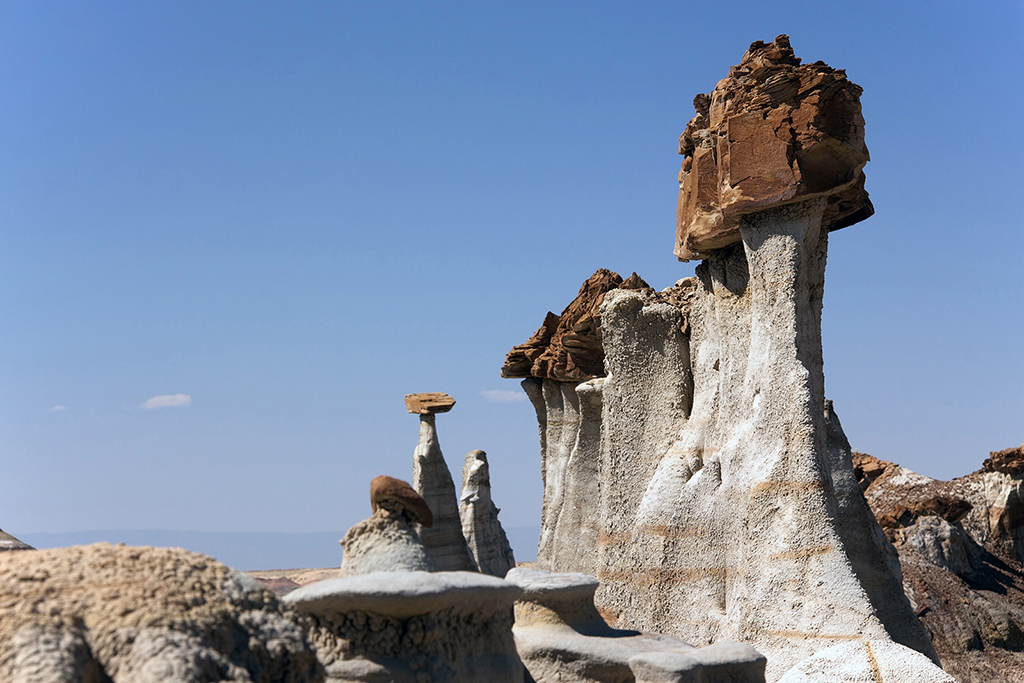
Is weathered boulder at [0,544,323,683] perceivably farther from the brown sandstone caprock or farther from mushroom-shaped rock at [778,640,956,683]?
the brown sandstone caprock

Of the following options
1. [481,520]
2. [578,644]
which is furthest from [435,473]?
[578,644]

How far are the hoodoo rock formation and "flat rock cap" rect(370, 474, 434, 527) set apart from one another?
16.3 feet

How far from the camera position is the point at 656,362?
1270 centimetres

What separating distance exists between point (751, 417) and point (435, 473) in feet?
29.5

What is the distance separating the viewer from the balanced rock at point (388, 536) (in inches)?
185

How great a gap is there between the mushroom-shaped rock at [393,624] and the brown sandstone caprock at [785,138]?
269 inches

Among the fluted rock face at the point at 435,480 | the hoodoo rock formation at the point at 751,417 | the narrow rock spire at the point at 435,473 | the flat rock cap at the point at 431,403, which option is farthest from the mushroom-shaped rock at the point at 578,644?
the flat rock cap at the point at 431,403

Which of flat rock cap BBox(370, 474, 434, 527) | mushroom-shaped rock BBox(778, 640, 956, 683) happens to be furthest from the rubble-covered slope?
flat rock cap BBox(370, 474, 434, 527)

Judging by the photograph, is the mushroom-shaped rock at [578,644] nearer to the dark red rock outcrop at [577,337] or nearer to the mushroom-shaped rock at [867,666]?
the mushroom-shaped rock at [867,666]

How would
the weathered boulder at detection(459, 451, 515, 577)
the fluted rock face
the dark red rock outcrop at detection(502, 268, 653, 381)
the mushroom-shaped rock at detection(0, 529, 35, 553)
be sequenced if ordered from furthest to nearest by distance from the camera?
the weathered boulder at detection(459, 451, 515, 577)
the fluted rock face
the dark red rock outcrop at detection(502, 268, 653, 381)
the mushroom-shaped rock at detection(0, 529, 35, 553)

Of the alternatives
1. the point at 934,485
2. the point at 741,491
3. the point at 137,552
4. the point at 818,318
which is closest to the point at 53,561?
the point at 137,552

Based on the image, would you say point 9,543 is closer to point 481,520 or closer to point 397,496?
point 397,496

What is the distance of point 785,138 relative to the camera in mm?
10188

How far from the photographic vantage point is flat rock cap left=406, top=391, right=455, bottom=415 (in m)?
18.4
